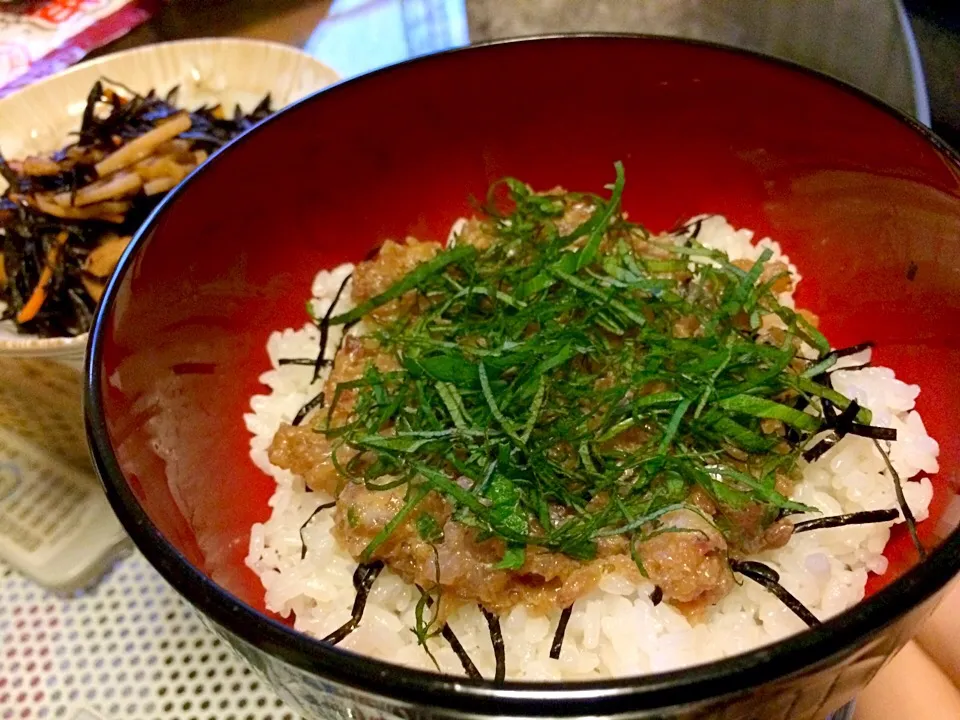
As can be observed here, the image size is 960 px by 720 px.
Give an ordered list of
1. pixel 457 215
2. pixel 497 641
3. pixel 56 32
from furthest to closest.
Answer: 1. pixel 56 32
2. pixel 457 215
3. pixel 497 641

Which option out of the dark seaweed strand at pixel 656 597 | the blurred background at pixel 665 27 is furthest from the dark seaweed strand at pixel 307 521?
the blurred background at pixel 665 27

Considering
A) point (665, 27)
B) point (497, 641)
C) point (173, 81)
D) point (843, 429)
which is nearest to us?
point (497, 641)

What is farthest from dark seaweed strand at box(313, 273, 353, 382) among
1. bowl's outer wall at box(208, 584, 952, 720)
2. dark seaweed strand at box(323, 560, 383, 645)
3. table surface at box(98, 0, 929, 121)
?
table surface at box(98, 0, 929, 121)

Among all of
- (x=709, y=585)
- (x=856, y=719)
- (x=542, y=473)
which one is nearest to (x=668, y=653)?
(x=709, y=585)

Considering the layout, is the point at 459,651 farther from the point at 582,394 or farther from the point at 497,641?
the point at 582,394

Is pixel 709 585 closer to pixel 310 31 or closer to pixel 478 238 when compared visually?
pixel 478 238

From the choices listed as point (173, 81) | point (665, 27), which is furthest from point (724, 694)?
point (173, 81)
